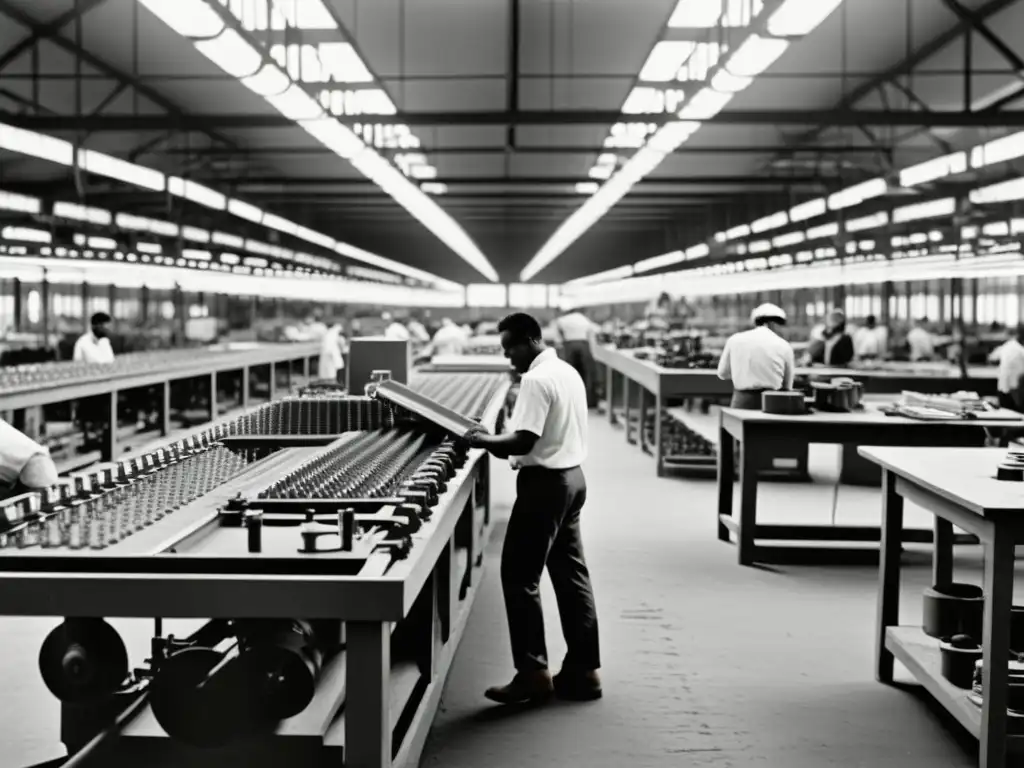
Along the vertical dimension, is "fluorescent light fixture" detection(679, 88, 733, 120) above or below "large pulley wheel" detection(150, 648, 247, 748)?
above

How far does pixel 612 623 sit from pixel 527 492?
132 cm

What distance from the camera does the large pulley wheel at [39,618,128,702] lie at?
2531mm

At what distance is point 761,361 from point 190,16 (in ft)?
13.1

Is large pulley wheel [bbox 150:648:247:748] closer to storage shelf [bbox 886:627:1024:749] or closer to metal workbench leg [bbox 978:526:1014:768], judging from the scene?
metal workbench leg [bbox 978:526:1014:768]

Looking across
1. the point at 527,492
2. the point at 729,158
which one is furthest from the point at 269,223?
the point at 527,492

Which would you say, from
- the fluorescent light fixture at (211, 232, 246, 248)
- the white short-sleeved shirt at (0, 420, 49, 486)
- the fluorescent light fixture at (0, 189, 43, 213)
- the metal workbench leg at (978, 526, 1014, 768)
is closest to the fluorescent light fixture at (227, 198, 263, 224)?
the fluorescent light fixture at (0, 189, 43, 213)

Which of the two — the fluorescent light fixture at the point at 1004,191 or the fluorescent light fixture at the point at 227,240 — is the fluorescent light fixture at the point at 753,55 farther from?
the fluorescent light fixture at the point at 227,240

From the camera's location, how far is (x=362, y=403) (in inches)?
201

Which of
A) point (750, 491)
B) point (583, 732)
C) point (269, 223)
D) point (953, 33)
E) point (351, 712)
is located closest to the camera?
point (351, 712)

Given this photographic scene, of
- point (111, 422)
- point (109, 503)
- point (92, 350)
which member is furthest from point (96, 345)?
point (109, 503)

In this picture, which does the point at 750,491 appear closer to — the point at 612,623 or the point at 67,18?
the point at 612,623

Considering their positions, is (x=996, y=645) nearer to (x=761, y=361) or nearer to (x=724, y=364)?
(x=761, y=361)

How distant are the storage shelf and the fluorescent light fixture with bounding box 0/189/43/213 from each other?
31.5 ft

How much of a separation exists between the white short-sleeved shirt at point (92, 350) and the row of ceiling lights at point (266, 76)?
3.14 metres
